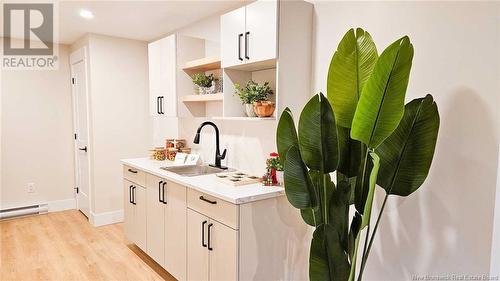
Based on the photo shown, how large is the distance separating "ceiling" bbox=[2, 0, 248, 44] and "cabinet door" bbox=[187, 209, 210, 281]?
69.0 inches

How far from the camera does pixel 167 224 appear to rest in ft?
8.45

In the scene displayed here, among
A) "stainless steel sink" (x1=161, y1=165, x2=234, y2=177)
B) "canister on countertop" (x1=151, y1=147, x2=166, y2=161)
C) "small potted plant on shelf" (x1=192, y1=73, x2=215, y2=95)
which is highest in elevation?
"small potted plant on shelf" (x1=192, y1=73, x2=215, y2=95)

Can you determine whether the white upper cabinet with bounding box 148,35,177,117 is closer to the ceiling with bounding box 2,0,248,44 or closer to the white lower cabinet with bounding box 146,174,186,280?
the ceiling with bounding box 2,0,248,44

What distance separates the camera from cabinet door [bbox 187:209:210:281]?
2.16m

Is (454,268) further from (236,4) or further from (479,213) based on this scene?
(236,4)

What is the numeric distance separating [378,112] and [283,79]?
0.96 meters

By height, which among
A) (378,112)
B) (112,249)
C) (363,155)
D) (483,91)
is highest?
(483,91)

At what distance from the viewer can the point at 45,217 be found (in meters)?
4.21

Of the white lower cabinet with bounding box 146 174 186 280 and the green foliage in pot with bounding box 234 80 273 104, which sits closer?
the green foliage in pot with bounding box 234 80 273 104

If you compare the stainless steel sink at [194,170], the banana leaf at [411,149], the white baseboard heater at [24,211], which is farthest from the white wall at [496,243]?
the white baseboard heater at [24,211]

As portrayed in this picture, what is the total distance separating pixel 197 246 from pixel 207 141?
1207 millimetres

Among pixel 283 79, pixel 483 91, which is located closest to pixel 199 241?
pixel 283 79

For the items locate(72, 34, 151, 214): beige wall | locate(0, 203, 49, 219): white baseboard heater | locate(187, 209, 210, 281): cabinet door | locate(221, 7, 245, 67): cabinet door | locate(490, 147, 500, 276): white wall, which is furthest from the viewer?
locate(0, 203, 49, 219): white baseboard heater

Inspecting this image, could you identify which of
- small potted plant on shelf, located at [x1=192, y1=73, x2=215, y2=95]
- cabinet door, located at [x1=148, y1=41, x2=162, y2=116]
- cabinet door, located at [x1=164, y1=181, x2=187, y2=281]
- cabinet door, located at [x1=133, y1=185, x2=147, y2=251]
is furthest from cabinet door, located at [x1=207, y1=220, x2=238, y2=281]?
cabinet door, located at [x1=148, y1=41, x2=162, y2=116]
